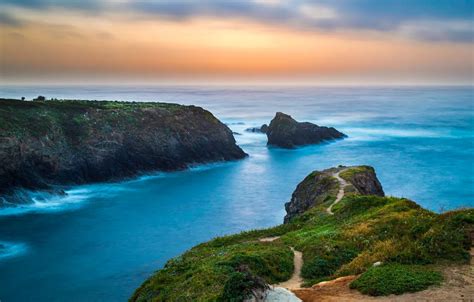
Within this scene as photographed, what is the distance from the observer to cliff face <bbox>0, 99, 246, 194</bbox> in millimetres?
57875

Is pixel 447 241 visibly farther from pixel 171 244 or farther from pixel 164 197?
pixel 164 197

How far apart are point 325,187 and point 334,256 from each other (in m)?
21.9

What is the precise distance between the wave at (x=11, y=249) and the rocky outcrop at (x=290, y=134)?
66.7m

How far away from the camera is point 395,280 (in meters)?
13.9

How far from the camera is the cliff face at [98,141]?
5788 centimetres

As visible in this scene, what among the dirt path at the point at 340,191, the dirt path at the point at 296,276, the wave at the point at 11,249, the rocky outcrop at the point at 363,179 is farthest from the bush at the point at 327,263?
the wave at the point at 11,249

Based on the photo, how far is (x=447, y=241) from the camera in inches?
635

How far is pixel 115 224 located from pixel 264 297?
130 feet

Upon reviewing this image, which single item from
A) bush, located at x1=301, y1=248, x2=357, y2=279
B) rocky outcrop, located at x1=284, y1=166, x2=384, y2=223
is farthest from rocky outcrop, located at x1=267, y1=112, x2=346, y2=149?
bush, located at x1=301, y1=248, x2=357, y2=279

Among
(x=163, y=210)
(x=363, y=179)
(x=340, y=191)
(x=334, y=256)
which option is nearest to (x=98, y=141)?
(x=163, y=210)

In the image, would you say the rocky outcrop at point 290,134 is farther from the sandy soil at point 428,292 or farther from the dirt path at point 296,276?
the sandy soil at point 428,292

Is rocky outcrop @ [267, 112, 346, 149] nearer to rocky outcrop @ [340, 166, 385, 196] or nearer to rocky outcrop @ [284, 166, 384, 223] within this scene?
rocky outcrop @ [340, 166, 385, 196]

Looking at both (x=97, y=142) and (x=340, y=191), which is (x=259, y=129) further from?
(x=340, y=191)

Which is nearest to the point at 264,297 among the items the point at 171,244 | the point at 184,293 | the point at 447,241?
the point at 184,293
